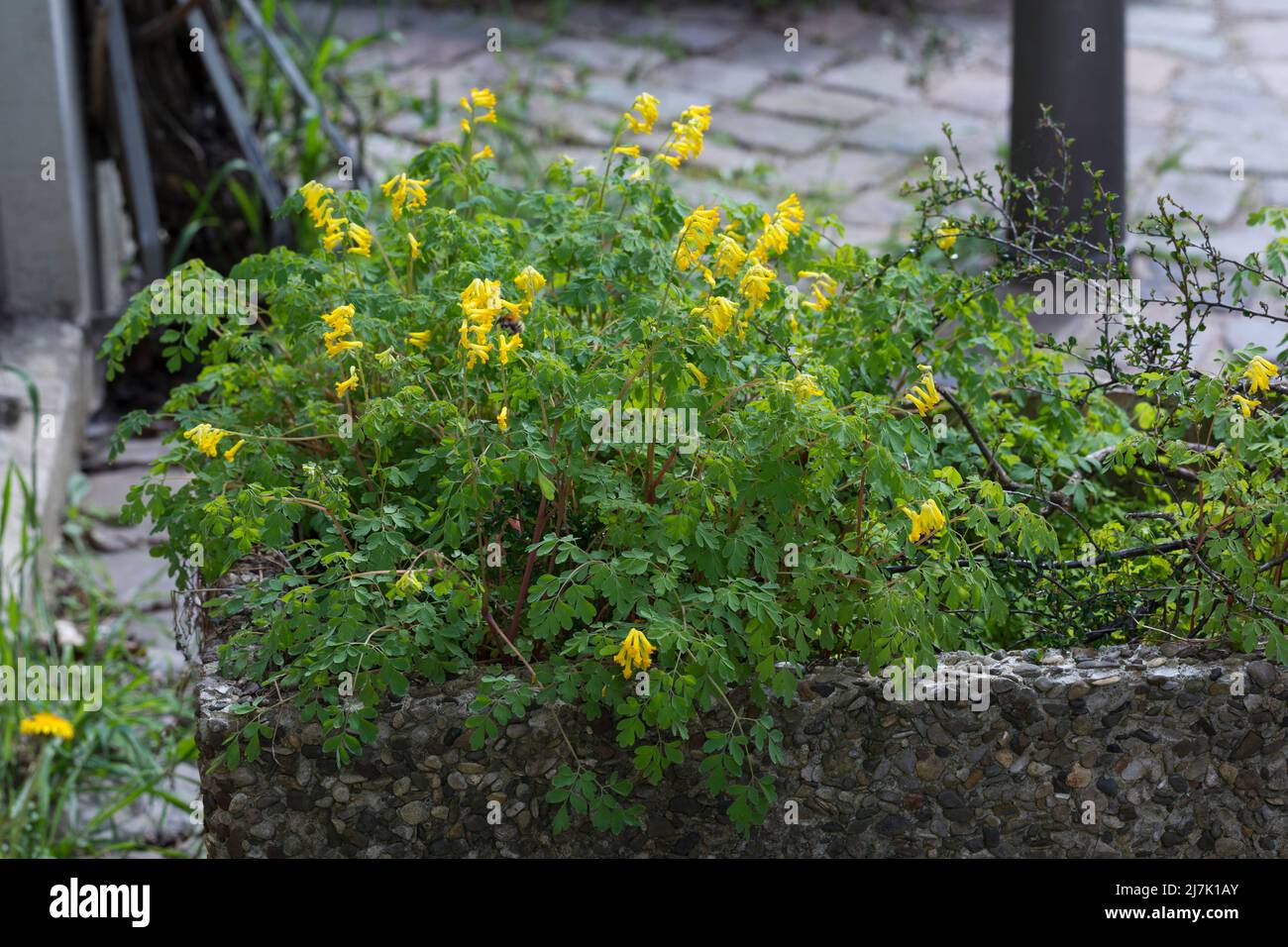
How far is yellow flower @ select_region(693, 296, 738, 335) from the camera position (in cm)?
220

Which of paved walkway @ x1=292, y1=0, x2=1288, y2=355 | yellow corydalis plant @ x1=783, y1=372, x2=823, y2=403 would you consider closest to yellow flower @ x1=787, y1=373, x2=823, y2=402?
yellow corydalis plant @ x1=783, y1=372, x2=823, y2=403

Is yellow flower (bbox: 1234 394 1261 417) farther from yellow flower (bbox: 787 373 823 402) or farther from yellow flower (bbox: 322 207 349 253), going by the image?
yellow flower (bbox: 322 207 349 253)

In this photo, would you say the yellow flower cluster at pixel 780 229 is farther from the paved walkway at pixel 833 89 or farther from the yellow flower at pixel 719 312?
the paved walkway at pixel 833 89

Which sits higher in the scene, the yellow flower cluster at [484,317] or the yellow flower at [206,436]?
the yellow flower cluster at [484,317]

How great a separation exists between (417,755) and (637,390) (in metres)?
0.60

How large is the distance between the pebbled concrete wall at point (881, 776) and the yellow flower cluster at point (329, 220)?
2.21 ft

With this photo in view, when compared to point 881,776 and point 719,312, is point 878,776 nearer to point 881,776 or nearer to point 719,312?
point 881,776

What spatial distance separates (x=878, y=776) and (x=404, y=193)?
1168 millimetres

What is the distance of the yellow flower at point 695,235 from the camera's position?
2342 millimetres

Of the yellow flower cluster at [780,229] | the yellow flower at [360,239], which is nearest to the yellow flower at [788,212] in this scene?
the yellow flower cluster at [780,229]

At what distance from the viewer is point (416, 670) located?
7.41ft
